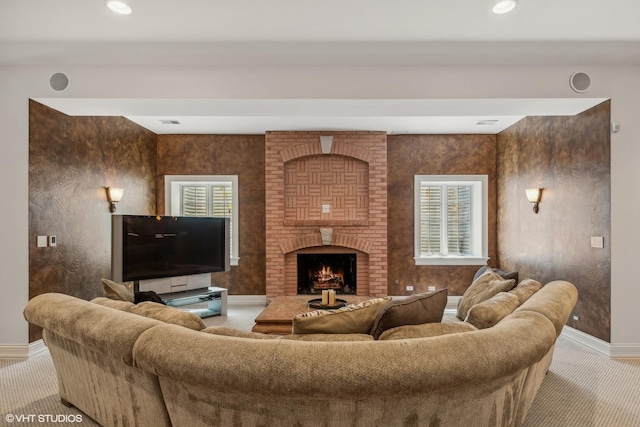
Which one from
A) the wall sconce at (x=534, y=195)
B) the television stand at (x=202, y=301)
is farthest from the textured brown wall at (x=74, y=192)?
the wall sconce at (x=534, y=195)

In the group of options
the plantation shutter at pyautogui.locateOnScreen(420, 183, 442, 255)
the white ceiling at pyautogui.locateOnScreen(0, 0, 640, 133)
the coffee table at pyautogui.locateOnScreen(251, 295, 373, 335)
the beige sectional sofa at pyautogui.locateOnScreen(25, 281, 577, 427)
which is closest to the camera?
the beige sectional sofa at pyautogui.locateOnScreen(25, 281, 577, 427)

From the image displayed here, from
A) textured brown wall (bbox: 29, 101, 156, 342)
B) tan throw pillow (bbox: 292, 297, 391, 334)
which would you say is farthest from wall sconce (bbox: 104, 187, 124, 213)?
tan throw pillow (bbox: 292, 297, 391, 334)

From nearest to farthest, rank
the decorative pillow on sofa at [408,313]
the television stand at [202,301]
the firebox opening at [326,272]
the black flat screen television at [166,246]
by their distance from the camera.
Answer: the decorative pillow on sofa at [408,313]
the black flat screen television at [166,246]
the television stand at [202,301]
the firebox opening at [326,272]

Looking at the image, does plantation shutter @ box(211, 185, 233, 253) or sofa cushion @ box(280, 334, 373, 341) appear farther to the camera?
plantation shutter @ box(211, 185, 233, 253)

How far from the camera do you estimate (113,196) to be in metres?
4.46

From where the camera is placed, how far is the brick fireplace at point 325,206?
5.55 metres

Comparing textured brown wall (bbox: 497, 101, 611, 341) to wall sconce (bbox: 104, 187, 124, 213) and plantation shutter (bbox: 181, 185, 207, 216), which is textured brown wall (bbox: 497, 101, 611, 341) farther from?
wall sconce (bbox: 104, 187, 124, 213)

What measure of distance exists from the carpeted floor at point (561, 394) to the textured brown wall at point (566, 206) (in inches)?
16.9

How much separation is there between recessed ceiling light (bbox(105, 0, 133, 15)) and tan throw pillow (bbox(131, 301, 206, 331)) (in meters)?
2.10

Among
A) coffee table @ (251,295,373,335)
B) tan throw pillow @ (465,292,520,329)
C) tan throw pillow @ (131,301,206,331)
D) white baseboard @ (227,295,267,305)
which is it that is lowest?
white baseboard @ (227,295,267,305)

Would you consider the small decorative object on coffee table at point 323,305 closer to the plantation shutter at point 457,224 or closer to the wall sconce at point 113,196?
the wall sconce at point 113,196

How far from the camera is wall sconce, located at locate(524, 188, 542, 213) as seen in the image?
14.5 ft

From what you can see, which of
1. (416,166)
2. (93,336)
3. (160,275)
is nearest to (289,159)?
(416,166)

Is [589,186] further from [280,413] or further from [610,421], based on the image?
[280,413]
